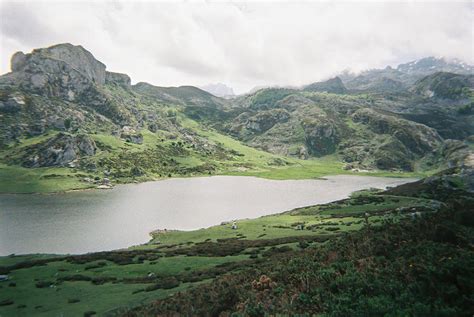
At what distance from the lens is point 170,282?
35.6 m

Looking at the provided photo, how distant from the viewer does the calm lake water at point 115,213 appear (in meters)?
92.6

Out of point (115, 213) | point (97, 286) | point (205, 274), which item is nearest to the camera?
point (205, 274)

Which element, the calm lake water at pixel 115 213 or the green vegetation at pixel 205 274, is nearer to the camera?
Answer: the green vegetation at pixel 205 274

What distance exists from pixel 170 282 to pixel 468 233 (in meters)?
28.5

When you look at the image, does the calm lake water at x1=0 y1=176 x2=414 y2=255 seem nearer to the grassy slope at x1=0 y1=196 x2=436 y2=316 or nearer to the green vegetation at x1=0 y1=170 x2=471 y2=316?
the green vegetation at x1=0 y1=170 x2=471 y2=316

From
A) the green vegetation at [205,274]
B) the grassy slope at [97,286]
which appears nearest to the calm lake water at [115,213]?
the green vegetation at [205,274]

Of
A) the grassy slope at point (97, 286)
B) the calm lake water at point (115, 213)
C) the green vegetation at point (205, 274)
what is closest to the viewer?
the green vegetation at point (205, 274)

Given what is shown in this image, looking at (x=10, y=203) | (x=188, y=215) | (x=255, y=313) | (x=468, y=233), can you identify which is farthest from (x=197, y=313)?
(x=10, y=203)

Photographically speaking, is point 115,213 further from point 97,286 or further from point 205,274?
point 205,274

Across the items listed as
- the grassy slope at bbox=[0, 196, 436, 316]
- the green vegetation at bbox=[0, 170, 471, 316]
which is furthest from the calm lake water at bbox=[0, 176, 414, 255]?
the grassy slope at bbox=[0, 196, 436, 316]

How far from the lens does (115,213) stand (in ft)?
433

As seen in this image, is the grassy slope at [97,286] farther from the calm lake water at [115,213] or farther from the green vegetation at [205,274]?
the calm lake water at [115,213]

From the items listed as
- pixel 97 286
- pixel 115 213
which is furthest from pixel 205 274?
pixel 115 213

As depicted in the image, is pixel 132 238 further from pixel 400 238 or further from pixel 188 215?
pixel 400 238
